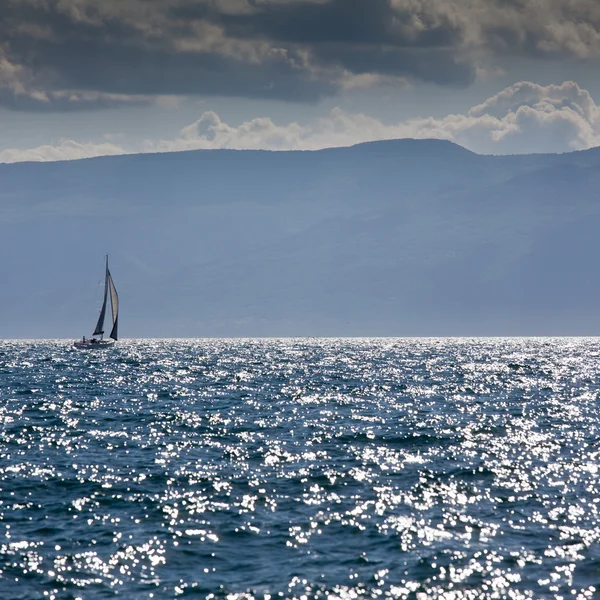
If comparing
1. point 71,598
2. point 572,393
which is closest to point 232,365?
point 572,393

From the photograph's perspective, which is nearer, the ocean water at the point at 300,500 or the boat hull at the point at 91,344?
the ocean water at the point at 300,500

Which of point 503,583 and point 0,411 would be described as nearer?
point 503,583

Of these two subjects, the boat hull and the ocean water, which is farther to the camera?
the boat hull

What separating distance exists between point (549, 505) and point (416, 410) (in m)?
30.1

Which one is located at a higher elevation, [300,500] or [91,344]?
[91,344]

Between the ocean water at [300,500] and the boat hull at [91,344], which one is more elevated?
the boat hull at [91,344]

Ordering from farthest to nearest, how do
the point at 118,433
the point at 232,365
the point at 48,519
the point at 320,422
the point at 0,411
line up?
the point at 232,365
the point at 0,411
the point at 320,422
the point at 118,433
the point at 48,519

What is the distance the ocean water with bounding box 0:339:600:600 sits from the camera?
26.3 meters

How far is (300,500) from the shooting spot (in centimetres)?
3525

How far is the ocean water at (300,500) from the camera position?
2631 centimetres

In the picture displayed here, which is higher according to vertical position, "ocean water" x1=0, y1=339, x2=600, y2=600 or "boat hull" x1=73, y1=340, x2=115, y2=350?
"boat hull" x1=73, y1=340, x2=115, y2=350

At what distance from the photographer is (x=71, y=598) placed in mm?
24797

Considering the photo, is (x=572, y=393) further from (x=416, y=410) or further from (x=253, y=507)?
(x=253, y=507)

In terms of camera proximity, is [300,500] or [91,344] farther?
[91,344]
